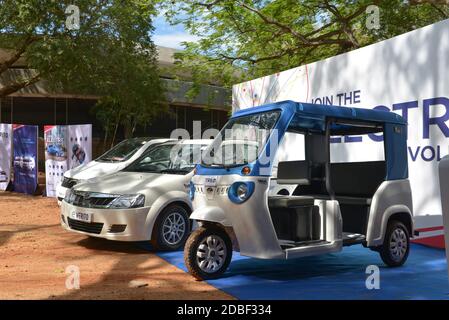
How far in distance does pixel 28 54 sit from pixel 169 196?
10.2 metres

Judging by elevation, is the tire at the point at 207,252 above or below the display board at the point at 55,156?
below

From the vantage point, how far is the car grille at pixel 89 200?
768 centimetres

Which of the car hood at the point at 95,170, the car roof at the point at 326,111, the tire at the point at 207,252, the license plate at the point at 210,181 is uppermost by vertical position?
the car roof at the point at 326,111

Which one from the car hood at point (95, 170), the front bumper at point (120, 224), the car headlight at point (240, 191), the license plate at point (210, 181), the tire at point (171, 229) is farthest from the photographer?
the car hood at point (95, 170)

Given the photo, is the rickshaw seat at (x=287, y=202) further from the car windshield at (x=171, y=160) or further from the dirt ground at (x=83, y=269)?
the car windshield at (x=171, y=160)

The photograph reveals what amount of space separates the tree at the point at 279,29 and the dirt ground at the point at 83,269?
318 inches

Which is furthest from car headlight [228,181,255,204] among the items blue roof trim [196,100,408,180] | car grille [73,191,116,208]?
car grille [73,191,116,208]

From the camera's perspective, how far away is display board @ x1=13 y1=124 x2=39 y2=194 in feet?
53.2

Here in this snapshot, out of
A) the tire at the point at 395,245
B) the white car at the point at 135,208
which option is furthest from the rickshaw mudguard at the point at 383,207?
the white car at the point at 135,208

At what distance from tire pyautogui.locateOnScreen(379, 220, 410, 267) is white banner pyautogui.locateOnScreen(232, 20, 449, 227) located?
141 cm

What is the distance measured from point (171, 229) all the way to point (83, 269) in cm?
165

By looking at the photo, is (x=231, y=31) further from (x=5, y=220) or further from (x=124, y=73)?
(x=5, y=220)

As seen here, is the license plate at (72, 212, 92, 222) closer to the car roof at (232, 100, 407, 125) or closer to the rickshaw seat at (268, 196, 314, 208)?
the car roof at (232, 100, 407, 125)

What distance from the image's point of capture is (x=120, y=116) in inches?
1117
